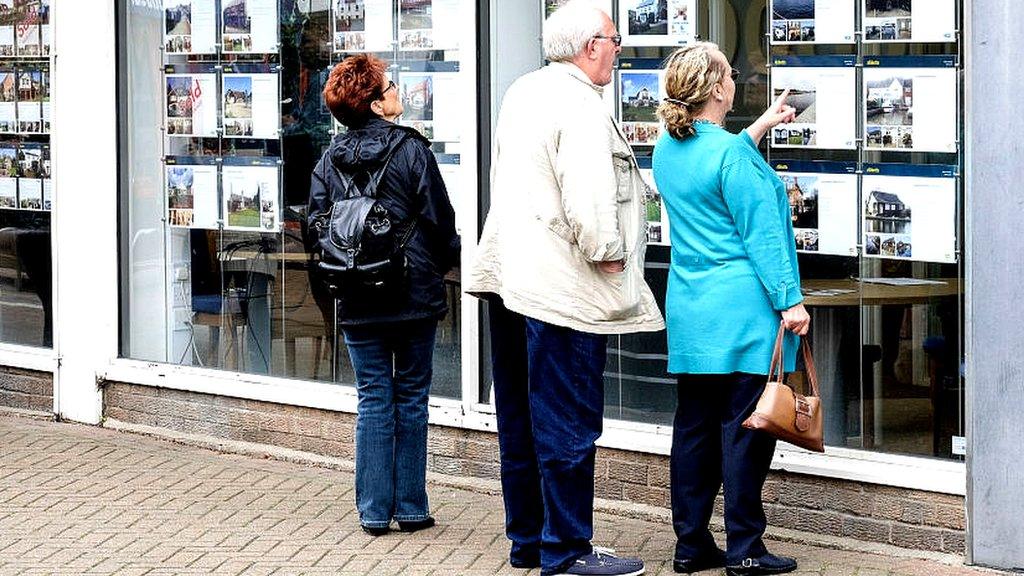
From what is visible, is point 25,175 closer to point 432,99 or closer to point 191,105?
point 191,105

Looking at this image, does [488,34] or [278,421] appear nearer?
[488,34]

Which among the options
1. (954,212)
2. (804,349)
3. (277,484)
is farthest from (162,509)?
(954,212)

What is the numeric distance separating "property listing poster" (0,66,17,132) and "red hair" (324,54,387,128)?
372cm

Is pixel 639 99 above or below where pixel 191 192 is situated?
above

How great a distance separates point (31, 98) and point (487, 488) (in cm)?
372

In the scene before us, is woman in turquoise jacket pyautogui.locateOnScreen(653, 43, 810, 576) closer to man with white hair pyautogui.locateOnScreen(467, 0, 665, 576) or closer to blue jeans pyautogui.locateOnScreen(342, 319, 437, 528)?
man with white hair pyautogui.locateOnScreen(467, 0, 665, 576)

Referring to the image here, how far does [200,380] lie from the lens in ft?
29.2

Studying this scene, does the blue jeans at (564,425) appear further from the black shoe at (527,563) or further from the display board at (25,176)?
the display board at (25,176)

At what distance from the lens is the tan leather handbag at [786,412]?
579 centimetres

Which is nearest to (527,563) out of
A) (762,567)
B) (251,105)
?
(762,567)

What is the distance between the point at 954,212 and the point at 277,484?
3.12 meters

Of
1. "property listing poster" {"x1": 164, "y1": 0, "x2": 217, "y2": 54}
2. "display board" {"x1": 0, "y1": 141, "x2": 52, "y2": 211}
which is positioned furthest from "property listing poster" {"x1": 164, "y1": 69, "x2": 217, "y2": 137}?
"display board" {"x1": 0, "y1": 141, "x2": 52, "y2": 211}

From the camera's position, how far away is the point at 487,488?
7.63m

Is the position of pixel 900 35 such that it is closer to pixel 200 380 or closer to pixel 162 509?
pixel 162 509
